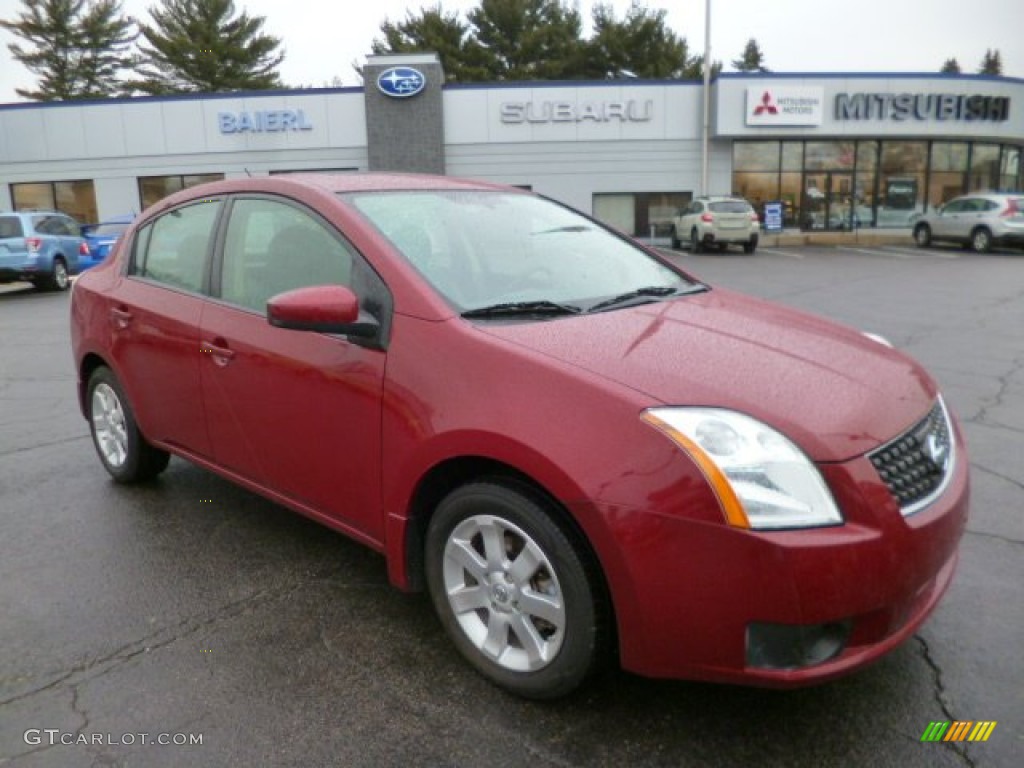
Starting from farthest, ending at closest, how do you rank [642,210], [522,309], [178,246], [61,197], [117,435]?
[61,197]
[642,210]
[117,435]
[178,246]
[522,309]

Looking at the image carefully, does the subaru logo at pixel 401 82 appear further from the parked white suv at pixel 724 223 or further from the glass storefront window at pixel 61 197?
the glass storefront window at pixel 61 197

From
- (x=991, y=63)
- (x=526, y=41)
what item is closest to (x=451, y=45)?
(x=526, y=41)

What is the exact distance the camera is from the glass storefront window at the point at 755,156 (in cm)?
2942

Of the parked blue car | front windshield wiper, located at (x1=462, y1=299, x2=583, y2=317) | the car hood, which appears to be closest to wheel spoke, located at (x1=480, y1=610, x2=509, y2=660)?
the car hood

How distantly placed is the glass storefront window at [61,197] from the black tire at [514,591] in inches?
1257

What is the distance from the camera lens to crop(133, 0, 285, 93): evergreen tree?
47656 mm

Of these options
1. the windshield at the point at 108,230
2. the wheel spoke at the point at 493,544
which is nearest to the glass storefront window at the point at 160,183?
the windshield at the point at 108,230

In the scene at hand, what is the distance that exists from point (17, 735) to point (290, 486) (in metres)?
1.18

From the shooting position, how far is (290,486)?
10.6ft

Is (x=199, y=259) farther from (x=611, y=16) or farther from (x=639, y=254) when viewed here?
(x=611, y=16)

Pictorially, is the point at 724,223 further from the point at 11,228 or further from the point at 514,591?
the point at 514,591

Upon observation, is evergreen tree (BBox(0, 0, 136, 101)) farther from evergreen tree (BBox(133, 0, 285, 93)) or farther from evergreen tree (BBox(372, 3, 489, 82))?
evergreen tree (BBox(372, 3, 489, 82))

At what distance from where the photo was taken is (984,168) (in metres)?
31.3

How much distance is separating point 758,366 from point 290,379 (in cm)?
167
